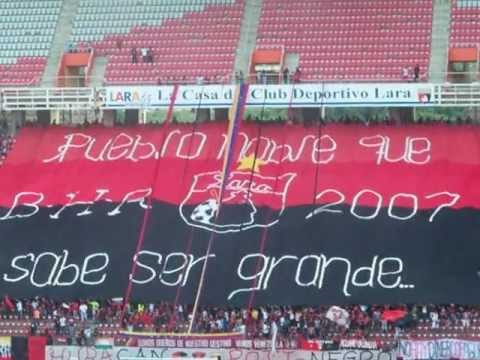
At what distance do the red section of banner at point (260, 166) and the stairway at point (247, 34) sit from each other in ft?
7.19

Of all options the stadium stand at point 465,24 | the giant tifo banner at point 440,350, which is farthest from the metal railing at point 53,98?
the giant tifo banner at point 440,350

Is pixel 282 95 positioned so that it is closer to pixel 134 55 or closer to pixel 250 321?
pixel 134 55

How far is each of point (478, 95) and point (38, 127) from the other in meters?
10.7

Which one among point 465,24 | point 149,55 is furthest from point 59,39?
point 465,24

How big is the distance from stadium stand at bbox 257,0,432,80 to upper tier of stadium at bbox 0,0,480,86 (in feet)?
0.08

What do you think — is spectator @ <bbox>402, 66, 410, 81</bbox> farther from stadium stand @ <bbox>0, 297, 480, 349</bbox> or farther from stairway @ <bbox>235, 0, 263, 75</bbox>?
stadium stand @ <bbox>0, 297, 480, 349</bbox>

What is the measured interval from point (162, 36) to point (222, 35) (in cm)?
157

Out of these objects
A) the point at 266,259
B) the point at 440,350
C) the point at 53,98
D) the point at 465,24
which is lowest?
the point at 440,350

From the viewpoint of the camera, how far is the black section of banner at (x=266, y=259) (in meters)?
35.3

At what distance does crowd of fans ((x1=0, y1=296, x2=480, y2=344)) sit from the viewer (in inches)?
1364

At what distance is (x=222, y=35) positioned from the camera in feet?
142

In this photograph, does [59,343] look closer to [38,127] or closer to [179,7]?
[38,127]

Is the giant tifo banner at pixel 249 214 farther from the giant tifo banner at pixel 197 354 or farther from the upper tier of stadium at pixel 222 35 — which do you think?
the upper tier of stadium at pixel 222 35

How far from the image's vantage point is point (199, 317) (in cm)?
3541
